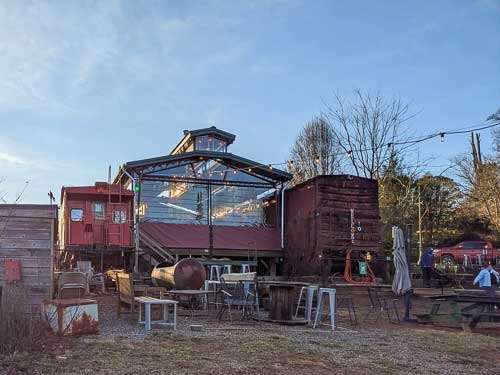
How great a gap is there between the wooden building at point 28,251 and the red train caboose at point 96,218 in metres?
9.26

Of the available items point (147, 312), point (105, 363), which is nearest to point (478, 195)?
point (147, 312)

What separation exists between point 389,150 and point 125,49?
15.9 meters

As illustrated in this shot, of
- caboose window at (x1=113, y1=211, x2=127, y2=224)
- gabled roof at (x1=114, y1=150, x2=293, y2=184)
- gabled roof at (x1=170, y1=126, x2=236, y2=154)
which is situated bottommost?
caboose window at (x1=113, y1=211, x2=127, y2=224)

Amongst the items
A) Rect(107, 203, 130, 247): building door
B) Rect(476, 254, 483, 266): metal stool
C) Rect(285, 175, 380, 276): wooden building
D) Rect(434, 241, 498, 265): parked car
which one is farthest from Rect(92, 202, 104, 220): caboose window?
Rect(476, 254, 483, 266): metal stool

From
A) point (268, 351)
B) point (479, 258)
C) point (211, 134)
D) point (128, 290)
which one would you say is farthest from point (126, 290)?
point (479, 258)

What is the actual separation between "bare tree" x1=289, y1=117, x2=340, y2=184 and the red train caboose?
17.2 meters

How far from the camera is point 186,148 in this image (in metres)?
23.4

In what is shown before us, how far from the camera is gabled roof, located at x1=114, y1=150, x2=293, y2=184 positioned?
20.0m

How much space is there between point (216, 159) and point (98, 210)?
5093 mm

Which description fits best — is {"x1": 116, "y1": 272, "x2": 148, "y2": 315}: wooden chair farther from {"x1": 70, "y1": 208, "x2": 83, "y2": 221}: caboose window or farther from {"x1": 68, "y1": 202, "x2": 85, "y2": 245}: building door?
{"x1": 70, "y1": 208, "x2": 83, "y2": 221}: caboose window

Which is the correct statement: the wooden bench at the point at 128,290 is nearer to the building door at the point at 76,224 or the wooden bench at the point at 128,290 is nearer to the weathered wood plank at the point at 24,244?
the weathered wood plank at the point at 24,244

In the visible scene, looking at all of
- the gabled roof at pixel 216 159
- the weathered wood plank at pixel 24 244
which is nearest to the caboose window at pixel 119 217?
the gabled roof at pixel 216 159

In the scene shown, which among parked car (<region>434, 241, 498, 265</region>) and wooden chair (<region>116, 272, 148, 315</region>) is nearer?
wooden chair (<region>116, 272, 148, 315</region>)

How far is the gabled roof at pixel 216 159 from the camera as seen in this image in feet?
65.5
